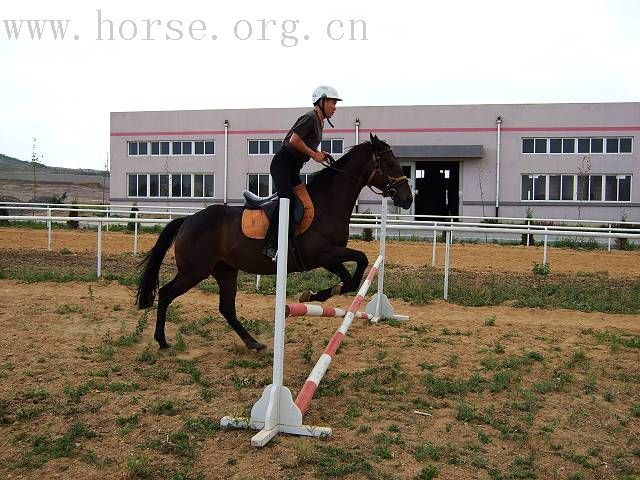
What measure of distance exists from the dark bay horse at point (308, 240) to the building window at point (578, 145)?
26.5 metres

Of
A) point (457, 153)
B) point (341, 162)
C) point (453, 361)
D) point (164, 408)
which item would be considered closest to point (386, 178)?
point (341, 162)

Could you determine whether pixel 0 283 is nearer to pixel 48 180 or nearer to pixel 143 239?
pixel 143 239

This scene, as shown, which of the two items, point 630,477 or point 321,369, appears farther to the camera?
point 321,369

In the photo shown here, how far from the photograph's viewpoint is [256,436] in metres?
4.65

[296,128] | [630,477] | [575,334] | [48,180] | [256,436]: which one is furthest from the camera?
[48,180]

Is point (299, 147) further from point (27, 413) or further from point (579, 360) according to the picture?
point (579, 360)

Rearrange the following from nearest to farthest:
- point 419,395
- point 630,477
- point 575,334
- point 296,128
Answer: point 630,477 < point 419,395 < point 296,128 < point 575,334

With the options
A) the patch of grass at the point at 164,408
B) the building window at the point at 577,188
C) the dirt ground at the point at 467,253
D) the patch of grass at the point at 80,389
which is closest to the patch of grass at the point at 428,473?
the patch of grass at the point at 164,408

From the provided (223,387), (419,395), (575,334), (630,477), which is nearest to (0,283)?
(223,387)

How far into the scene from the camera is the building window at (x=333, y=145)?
112 feet

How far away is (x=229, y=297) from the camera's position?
25.2 feet

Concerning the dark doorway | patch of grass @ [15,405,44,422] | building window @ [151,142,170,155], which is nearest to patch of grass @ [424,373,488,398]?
patch of grass @ [15,405,44,422]

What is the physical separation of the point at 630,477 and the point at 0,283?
1109 centimetres

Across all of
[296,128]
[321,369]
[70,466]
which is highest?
[296,128]
